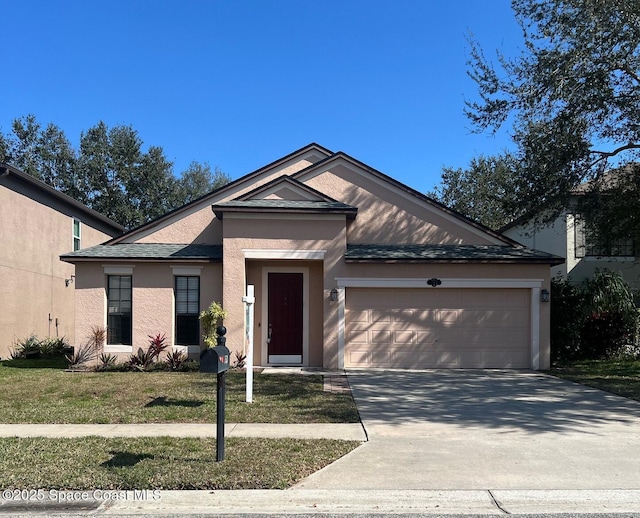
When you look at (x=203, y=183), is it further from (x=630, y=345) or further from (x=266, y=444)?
(x=266, y=444)

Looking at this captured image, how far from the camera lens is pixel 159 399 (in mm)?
9742

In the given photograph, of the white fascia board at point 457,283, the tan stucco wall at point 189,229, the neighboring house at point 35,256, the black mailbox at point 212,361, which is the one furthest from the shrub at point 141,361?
the black mailbox at point 212,361

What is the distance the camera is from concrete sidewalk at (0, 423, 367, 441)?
7217 millimetres

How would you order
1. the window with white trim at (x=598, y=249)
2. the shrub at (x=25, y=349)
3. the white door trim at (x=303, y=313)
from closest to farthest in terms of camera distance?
the white door trim at (x=303, y=313) → the shrub at (x=25, y=349) → the window with white trim at (x=598, y=249)

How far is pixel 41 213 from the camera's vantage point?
1934 centimetres

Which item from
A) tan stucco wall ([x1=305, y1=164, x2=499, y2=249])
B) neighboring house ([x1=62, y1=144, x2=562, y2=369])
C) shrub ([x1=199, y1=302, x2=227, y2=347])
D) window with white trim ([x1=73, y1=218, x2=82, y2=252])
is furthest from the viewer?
window with white trim ([x1=73, y1=218, x2=82, y2=252])

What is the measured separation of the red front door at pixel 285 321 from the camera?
48.4ft

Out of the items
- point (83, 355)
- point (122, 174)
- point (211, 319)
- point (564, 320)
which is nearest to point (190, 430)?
point (211, 319)

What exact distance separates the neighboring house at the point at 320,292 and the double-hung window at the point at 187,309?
0.03m

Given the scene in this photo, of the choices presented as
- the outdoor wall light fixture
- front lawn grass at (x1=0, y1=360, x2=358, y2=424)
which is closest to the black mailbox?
front lawn grass at (x1=0, y1=360, x2=358, y2=424)

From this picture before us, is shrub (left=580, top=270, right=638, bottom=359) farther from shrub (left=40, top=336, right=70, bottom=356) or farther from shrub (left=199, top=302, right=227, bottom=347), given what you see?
shrub (left=40, top=336, right=70, bottom=356)

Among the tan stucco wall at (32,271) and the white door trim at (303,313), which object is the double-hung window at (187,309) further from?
the tan stucco wall at (32,271)

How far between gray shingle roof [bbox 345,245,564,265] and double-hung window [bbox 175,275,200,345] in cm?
447

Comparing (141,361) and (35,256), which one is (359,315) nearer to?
(141,361)
